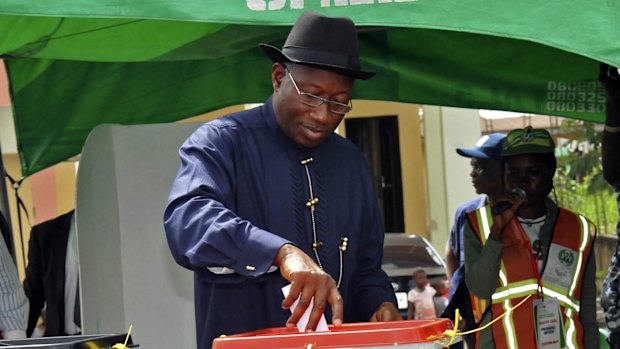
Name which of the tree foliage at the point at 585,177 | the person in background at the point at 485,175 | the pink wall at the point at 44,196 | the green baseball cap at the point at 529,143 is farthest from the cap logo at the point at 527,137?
the pink wall at the point at 44,196

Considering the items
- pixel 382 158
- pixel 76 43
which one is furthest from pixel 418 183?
pixel 76 43

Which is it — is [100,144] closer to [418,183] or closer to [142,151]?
[142,151]

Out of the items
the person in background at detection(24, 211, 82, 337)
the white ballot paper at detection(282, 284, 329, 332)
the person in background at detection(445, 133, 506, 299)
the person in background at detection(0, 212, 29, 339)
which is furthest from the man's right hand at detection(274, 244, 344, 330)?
the person in background at detection(445, 133, 506, 299)

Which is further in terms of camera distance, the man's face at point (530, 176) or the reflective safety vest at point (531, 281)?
the man's face at point (530, 176)

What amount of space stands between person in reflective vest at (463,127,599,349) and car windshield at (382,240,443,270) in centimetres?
486

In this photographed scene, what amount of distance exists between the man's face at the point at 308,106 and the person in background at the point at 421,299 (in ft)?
19.2

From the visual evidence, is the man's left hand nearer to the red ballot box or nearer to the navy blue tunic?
the navy blue tunic

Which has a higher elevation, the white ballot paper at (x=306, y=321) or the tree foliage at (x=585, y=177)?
the tree foliage at (x=585, y=177)

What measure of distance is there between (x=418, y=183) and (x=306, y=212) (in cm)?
1302

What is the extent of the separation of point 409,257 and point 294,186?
6.88 m

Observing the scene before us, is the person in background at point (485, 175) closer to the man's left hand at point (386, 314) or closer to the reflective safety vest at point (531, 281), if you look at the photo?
the reflective safety vest at point (531, 281)

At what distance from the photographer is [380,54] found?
5.57 metres

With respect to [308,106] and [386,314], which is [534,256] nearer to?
[386,314]

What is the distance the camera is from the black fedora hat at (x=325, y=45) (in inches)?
139
